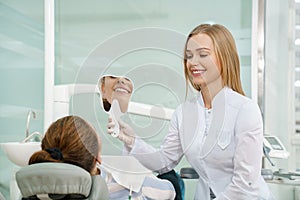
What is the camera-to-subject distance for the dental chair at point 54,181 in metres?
1.26

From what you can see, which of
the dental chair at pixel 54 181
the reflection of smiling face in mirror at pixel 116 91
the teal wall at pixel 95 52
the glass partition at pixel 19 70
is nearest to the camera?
the dental chair at pixel 54 181

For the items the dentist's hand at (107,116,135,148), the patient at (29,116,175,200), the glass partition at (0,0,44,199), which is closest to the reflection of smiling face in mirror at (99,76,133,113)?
the dentist's hand at (107,116,135,148)

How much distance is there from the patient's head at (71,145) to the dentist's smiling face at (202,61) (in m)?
0.55

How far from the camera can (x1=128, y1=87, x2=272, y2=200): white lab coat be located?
5.53 ft

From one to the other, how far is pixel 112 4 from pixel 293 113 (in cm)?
117

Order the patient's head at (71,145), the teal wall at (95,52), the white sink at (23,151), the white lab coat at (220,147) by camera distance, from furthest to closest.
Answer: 1. the teal wall at (95,52)
2. the white sink at (23,151)
3. the white lab coat at (220,147)
4. the patient's head at (71,145)

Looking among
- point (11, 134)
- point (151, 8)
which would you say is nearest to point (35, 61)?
point (11, 134)

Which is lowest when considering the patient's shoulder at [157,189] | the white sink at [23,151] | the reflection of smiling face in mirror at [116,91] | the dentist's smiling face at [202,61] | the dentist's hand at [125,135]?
the patient's shoulder at [157,189]

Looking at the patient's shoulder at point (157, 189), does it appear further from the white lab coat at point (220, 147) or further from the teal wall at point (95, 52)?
the teal wall at point (95, 52)

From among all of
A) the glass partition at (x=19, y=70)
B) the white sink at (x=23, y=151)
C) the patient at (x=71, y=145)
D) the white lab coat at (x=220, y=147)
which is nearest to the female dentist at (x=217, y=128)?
the white lab coat at (x=220, y=147)

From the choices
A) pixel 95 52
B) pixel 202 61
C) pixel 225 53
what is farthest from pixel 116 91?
pixel 95 52

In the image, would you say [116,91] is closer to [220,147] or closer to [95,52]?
[220,147]

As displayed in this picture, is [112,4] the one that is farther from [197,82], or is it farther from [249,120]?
[249,120]

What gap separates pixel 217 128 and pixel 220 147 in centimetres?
8
